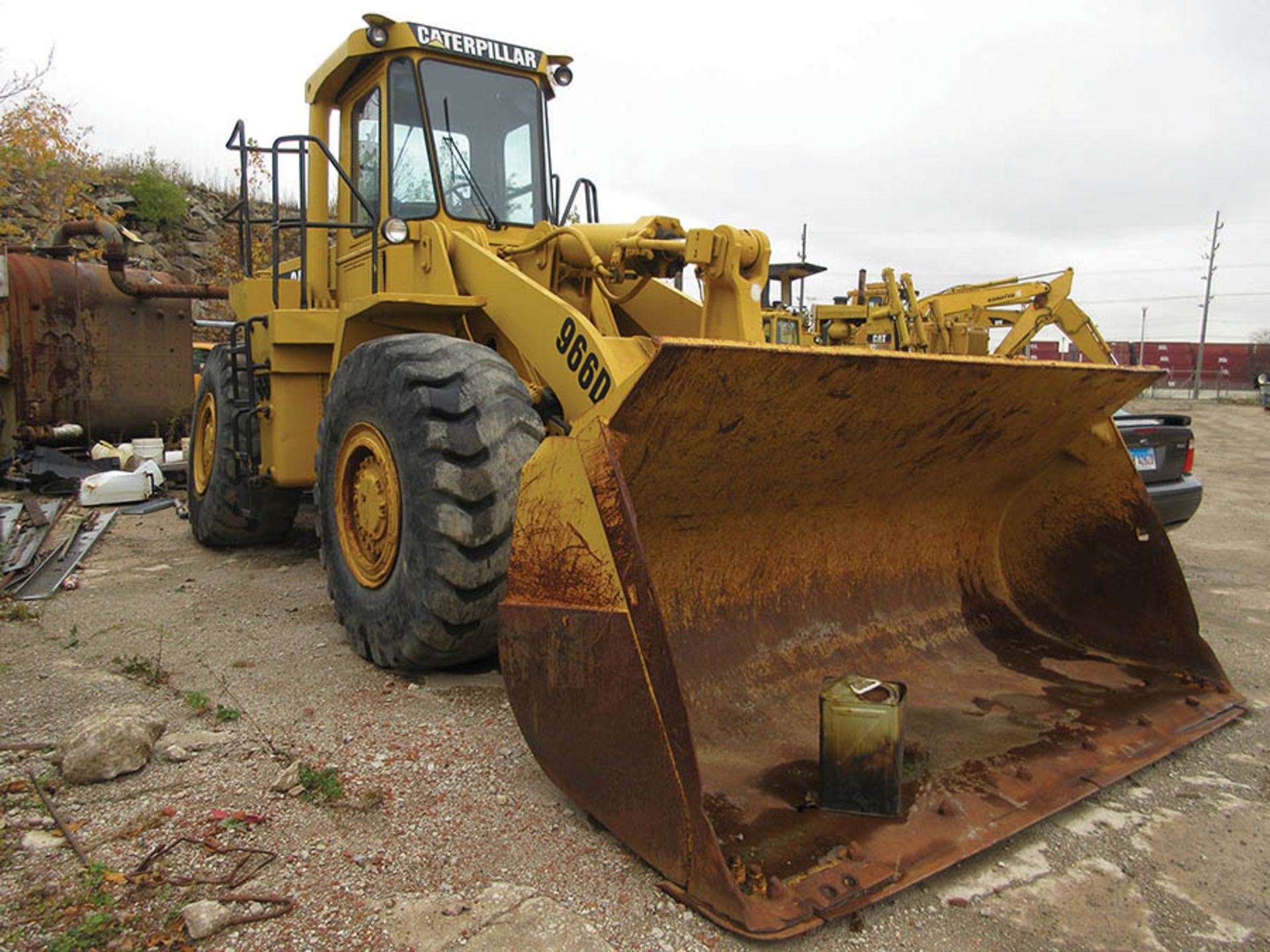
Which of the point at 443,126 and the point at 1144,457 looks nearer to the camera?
the point at 443,126

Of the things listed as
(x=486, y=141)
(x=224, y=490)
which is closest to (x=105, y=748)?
(x=486, y=141)

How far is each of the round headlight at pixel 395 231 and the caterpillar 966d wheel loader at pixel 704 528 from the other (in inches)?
0.6

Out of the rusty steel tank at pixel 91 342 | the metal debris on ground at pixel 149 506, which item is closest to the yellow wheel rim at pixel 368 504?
the metal debris on ground at pixel 149 506

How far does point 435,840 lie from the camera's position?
98.7 inches

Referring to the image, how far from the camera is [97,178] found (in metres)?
21.2

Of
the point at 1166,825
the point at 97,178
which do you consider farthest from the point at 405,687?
the point at 97,178

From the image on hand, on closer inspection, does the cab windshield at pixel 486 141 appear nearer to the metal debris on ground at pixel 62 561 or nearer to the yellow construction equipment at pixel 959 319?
the metal debris on ground at pixel 62 561

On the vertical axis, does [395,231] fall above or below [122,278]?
below

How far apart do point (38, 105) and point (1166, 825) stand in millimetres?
23330

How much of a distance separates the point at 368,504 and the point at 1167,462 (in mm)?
5220

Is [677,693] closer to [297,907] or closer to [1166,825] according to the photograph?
[297,907]

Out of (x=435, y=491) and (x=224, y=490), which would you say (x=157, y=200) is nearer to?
(x=224, y=490)

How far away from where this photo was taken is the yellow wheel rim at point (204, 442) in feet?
22.4

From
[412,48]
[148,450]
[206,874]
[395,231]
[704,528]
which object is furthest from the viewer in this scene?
[148,450]
